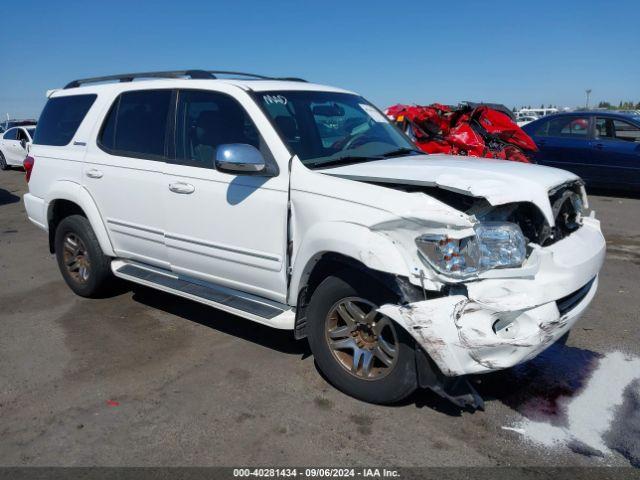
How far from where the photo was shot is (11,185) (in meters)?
15.4

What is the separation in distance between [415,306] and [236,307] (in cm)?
149

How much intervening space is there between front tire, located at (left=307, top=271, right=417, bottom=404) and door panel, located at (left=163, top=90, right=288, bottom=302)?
40 cm

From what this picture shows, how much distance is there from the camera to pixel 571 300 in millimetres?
3217

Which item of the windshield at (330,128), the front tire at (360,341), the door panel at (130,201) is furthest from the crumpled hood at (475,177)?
the door panel at (130,201)

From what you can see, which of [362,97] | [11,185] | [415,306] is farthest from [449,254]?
[11,185]

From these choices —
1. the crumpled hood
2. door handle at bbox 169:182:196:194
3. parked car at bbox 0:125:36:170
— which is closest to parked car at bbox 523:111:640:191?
the crumpled hood

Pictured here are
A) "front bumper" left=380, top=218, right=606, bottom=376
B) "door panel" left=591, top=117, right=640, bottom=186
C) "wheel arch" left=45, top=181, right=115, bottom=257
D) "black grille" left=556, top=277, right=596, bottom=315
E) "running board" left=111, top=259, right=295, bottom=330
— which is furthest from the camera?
"door panel" left=591, top=117, right=640, bottom=186

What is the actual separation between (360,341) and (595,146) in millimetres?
9079

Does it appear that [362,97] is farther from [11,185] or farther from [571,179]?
[11,185]

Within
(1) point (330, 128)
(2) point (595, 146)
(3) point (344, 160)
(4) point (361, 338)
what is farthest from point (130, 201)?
(2) point (595, 146)

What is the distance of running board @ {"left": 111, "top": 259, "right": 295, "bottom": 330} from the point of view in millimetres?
3717

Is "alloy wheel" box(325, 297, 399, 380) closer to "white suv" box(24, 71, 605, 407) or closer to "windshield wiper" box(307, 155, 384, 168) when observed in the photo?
"white suv" box(24, 71, 605, 407)

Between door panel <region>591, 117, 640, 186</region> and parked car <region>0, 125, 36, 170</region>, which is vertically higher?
door panel <region>591, 117, 640, 186</region>

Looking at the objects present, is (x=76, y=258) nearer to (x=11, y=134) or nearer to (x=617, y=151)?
(x=617, y=151)
